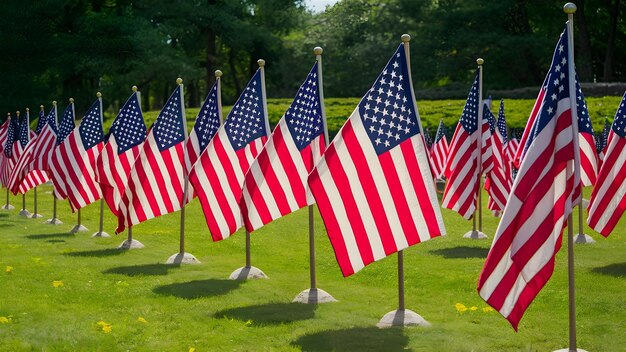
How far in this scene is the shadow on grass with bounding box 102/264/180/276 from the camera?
52.8 feet

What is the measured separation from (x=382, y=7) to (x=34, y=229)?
41.5m

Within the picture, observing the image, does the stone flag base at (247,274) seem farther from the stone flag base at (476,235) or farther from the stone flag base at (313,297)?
the stone flag base at (476,235)

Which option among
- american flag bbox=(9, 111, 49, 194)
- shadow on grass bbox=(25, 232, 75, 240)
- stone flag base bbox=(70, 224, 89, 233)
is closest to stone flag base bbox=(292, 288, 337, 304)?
shadow on grass bbox=(25, 232, 75, 240)

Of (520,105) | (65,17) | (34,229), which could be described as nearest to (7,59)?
(65,17)

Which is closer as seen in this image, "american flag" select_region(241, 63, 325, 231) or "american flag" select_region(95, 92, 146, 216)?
"american flag" select_region(241, 63, 325, 231)

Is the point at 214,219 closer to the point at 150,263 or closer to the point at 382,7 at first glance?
the point at 150,263

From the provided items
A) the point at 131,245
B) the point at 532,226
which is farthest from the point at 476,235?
the point at 532,226

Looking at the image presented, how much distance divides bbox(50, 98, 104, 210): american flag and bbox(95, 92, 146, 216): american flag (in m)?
1.96

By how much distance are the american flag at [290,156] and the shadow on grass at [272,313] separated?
111 centimetres

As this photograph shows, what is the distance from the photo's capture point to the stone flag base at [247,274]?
15.4 meters

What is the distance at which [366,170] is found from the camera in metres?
11.0

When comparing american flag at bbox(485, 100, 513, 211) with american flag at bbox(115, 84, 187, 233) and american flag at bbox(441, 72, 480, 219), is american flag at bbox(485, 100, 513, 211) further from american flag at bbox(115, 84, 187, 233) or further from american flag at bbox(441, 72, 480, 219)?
american flag at bbox(115, 84, 187, 233)

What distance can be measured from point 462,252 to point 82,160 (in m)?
8.06

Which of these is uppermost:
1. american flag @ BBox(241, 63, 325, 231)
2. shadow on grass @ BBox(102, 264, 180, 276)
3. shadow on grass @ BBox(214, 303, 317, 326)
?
american flag @ BBox(241, 63, 325, 231)
